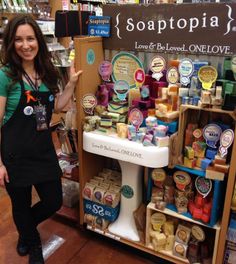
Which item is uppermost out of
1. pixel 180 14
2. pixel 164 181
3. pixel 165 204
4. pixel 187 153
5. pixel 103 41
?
pixel 180 14

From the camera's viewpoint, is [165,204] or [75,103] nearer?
[165,204]

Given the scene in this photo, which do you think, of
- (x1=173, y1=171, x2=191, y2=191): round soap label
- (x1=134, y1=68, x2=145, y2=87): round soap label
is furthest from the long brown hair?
(x1=173, y1=171, x2=191, y2=191): round soap label

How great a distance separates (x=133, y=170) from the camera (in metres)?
1.80

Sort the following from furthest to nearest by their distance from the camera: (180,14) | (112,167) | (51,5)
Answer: (51,5), (112,167), (180,14)

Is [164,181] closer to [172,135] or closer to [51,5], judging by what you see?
[172,135]

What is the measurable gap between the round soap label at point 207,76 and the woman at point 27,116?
2.20ft

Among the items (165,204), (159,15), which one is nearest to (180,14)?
(159,15)

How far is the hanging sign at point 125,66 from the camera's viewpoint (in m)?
1.80

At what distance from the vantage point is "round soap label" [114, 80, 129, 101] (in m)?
1.80

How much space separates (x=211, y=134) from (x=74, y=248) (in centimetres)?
115

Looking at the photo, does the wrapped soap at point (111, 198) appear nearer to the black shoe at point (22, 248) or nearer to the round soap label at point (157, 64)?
the black shoe at point (22, 248)

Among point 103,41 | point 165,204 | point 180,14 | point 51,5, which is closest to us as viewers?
point 180,14

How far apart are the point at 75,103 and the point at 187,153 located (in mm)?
754

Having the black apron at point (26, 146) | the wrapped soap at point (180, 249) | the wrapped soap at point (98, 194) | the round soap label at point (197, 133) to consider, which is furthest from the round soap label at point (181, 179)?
the black apron at point (26, 146)
